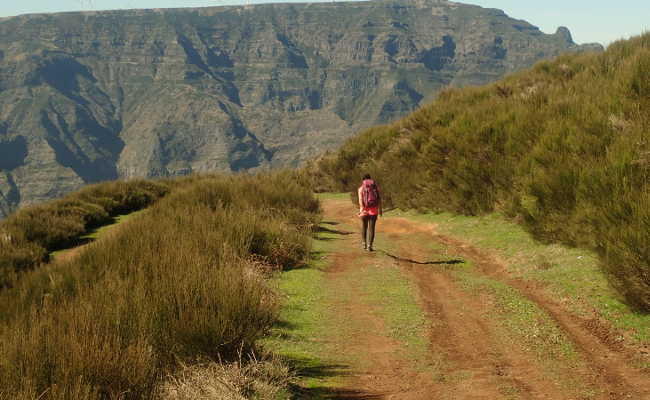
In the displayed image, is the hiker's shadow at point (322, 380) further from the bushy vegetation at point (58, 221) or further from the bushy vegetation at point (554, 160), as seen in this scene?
the bushy vegetation at point (58, 221)

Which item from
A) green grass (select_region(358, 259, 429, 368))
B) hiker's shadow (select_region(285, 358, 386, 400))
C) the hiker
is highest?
the hiker

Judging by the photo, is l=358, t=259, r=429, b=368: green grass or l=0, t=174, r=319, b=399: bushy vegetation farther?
l=358, t=259, r=429, b=368: green grass

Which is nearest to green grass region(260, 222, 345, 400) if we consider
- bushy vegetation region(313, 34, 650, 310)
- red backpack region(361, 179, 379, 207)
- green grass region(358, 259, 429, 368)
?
green grass region(358, 259, 429, 368)

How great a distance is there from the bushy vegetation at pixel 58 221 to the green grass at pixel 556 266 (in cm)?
946

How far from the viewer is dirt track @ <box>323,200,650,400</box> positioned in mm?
5461

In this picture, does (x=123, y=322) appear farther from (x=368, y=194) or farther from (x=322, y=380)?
(x=368, y=194)

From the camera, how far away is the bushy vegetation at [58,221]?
13664 mm

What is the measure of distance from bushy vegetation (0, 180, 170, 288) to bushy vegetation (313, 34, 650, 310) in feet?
32.5

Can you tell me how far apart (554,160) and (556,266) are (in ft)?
11.7

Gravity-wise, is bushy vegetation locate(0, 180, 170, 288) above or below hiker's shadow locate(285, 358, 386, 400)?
below

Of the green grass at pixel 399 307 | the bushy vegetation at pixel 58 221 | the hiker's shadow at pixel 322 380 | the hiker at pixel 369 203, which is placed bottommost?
the bushy vegetation at pixel 58 221

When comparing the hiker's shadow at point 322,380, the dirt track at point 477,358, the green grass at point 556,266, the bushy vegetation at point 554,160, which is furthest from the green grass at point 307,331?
the bushy vegetation at point 554,160

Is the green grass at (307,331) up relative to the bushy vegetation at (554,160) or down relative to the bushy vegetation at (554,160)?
down

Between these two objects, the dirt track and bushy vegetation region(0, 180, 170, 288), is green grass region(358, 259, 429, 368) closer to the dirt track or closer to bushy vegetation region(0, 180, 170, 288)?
the dirt track
